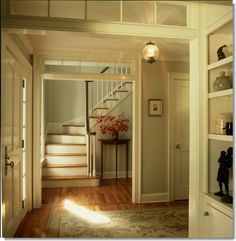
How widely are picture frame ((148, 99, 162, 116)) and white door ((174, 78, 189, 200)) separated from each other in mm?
331

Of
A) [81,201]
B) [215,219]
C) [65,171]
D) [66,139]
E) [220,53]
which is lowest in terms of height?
[81,201]

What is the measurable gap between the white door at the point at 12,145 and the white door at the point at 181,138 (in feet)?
8.22

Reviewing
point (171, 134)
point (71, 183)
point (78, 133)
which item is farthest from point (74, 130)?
point (171, 134)

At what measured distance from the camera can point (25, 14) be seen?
1.93 meters

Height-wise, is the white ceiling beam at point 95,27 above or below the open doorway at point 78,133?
above

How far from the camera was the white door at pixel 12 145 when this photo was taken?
2363 millimetres

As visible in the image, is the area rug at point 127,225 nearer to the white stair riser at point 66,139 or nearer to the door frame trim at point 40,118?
the door frame trim at point 40,118

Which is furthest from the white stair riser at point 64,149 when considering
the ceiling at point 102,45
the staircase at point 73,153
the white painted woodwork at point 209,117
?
the white painted woodwork at point 209,117

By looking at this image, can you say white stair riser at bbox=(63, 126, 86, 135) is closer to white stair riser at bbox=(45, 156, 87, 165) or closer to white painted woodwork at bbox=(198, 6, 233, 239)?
white stair riser at bbox=(45, 156, 87, 165)

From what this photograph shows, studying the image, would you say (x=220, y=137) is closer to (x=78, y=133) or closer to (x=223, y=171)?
(x=223, y=171)

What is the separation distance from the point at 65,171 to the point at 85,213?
71.4 inches

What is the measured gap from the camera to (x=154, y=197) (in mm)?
4211

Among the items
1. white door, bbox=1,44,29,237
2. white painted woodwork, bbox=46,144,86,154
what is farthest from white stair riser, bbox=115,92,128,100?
white door, bbox=1,44,29,237

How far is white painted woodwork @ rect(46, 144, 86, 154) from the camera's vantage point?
5.86m
